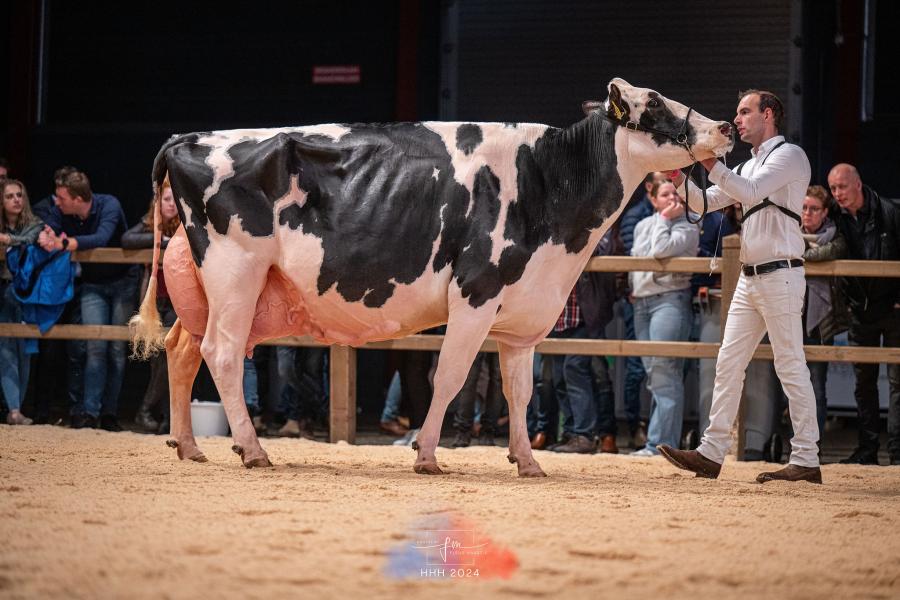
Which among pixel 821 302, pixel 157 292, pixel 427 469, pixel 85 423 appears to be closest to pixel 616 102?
pixel 427 469

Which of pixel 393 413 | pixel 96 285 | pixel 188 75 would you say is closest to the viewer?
pixel 96 285

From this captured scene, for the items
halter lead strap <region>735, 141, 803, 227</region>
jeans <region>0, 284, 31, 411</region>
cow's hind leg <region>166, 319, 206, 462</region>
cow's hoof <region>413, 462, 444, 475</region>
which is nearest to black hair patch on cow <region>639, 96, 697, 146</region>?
halter lead strap <region>735, 141, 803, 227</region>

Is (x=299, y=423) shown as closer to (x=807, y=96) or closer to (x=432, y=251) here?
(x=432, y=251)

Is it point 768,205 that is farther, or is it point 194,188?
point 194,188

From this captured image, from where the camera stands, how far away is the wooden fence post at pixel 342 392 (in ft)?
26.9

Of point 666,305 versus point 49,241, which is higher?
point 49,241

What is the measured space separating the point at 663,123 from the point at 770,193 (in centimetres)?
68

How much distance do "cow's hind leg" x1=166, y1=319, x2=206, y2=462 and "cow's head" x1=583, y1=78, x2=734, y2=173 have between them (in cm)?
274

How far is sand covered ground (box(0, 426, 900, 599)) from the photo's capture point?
3.60 metres

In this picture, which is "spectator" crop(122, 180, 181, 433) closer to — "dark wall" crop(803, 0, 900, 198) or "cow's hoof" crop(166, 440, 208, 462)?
"cow's hoof" crop(166, 440, 208, 462)

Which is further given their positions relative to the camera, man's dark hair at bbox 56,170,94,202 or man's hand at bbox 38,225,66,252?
man's dark hair at bbox 56,170,94,202

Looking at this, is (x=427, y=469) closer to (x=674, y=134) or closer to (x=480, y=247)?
(x=480, y=247)

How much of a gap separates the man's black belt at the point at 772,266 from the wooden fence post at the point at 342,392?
3.11m

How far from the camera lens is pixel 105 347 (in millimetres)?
8820
